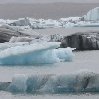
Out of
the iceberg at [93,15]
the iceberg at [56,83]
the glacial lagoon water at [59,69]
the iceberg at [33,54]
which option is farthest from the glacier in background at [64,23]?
the iceberg at [56,83]

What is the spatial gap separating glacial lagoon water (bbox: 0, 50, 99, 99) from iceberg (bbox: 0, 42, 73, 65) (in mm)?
202

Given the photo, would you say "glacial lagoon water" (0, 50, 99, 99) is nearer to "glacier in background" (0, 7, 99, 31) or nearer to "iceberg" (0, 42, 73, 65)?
"iceberg" (0, 42, 73, 65)

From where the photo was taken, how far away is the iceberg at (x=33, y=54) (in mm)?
10250

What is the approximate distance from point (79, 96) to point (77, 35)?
6.27m

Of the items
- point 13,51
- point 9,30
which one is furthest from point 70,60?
point 9,30

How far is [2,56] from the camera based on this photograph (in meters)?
10.4

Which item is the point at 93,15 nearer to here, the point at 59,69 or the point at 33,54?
the point at 33,54

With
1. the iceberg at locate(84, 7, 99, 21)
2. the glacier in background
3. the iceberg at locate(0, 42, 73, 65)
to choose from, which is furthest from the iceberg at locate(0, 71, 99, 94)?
the iceberg at locate(84, 7, 99, 21)

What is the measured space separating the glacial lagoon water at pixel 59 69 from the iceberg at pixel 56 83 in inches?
5.9

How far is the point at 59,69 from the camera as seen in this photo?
998 centimetres

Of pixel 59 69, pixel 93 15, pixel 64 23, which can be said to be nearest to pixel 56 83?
pixel 59 69

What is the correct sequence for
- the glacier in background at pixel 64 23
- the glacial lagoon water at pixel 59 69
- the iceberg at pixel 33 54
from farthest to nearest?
the glacier in background at pixel 64 23
the iceberg at pixel 33 54
the glacial lagoon water at pixel 59 69

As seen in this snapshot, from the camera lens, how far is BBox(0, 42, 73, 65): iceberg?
10250mm

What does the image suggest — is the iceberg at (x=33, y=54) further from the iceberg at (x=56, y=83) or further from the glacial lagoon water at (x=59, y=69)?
the iceberg at (x=56, y=83)
